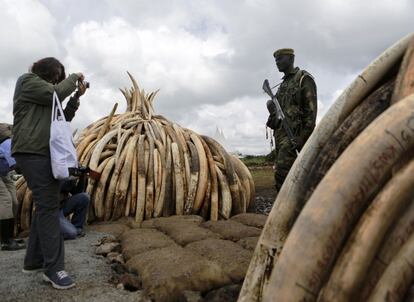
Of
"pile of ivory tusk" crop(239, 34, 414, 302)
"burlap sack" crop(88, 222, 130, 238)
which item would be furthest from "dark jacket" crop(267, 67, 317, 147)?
"pile of ivory tusk" crop(239, 34, 414, 302)

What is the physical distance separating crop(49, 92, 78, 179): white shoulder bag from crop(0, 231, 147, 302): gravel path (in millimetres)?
774

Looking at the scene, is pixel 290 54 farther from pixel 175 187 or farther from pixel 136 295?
pixel 136 295

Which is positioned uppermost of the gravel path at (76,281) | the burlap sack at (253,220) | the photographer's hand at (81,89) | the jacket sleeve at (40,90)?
the photographer's hand at (81,89)

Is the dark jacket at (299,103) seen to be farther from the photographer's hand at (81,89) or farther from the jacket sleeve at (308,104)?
the photographer's hand at (81,89)

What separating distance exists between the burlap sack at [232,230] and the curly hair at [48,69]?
6.48 feet

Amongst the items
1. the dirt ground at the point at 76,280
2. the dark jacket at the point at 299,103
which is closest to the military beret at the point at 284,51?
the dark jacket at the point at 299,103

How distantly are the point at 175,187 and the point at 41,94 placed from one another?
2496 mm

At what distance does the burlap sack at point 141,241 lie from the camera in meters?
3.62

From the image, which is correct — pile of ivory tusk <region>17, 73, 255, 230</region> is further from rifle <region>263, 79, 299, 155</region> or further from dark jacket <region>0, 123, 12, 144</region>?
rifle <region>263, 79, 299, 155</region>

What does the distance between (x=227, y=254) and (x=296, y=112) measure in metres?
2.23

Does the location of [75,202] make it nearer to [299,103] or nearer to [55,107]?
[55,107]

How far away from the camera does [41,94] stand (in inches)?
127

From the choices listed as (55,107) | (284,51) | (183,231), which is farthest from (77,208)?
(284,51)

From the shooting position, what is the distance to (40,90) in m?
3.24
